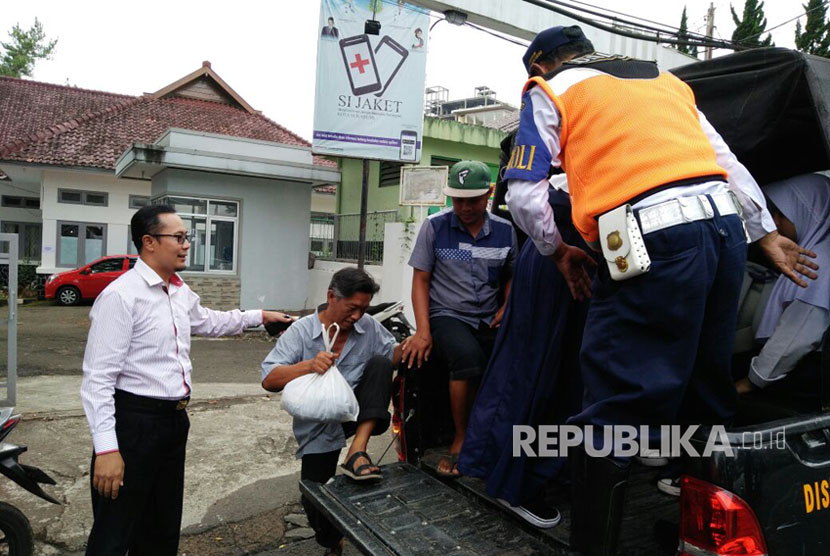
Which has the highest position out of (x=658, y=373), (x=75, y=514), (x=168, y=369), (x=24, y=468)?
(x=658, y=373)

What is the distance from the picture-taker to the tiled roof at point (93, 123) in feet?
54.7

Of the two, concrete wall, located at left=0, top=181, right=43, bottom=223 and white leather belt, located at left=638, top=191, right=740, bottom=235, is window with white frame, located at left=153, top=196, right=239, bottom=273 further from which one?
white leather belt, located at left=638, top=191, right=740, bottom=235

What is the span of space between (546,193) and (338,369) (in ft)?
4.72

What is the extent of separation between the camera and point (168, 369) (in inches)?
98.0

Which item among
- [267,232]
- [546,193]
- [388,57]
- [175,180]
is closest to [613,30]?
[388,57]

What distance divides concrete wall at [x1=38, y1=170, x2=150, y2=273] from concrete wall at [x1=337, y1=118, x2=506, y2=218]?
6.09 m

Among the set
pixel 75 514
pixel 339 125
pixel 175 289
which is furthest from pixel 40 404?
pixel 339 125

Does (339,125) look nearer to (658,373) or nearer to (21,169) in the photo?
(658,373)

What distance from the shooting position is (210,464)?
15.3 feet

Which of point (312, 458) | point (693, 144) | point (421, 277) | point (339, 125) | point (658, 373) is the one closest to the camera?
point (658, 373)

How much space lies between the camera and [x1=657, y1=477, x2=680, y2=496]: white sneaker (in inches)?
110

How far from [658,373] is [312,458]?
178cm

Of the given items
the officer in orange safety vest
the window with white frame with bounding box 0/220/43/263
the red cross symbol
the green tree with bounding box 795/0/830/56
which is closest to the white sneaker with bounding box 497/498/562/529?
the officer in orange safety vest

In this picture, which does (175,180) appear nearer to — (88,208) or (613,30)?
(88,208)
